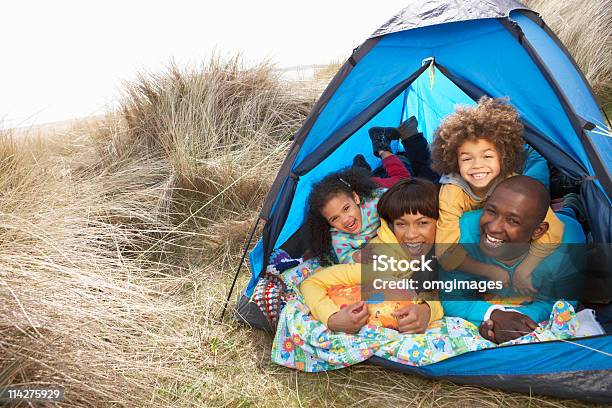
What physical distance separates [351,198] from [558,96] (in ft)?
3.71

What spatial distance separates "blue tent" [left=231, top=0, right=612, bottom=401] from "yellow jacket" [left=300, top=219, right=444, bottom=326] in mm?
365

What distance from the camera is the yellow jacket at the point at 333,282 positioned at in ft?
8.75

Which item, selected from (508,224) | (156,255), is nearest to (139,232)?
(156,255)

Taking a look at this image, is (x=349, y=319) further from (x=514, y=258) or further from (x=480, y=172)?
(x=480, y=172)

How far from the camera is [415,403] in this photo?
Result: 2361 mm

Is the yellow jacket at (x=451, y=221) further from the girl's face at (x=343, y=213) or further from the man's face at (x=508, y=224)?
the girl's face at (x=343, y=213)

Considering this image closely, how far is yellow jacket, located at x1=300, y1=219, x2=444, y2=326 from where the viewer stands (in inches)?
105

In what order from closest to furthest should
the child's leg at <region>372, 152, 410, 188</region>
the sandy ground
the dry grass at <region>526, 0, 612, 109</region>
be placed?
the child's leg at <region>372, 152, 410, 188</region> < the sandy ground < the dry grass at <region>526, 0, 612, 109</region>

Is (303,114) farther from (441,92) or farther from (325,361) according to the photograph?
(325,361)

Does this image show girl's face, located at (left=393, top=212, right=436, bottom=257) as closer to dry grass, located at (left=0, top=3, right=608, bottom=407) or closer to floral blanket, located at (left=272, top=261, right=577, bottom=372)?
floral blanket, located at (left=272, top=261, right=577, bottom=372)

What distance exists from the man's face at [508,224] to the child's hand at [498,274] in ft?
0.20

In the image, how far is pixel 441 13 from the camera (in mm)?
2717

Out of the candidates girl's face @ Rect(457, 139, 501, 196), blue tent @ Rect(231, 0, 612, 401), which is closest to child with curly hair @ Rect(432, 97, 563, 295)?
girl's face @ Rect(457, 139, 501, 196)

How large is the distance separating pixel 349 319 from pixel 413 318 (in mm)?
302
